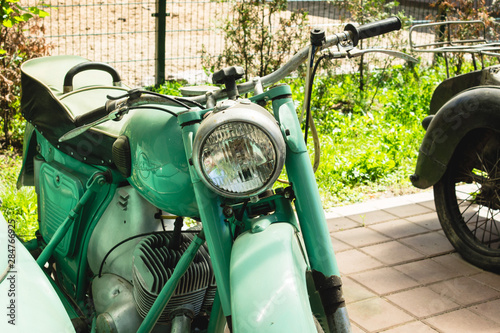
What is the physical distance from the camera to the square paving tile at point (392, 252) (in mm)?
3752

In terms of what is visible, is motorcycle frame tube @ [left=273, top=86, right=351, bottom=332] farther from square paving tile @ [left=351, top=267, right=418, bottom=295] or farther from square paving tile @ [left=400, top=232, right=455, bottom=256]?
square paving tile @ [left=400, top=232, right=455, bottom=256]

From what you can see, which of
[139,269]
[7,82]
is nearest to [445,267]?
[139,269]

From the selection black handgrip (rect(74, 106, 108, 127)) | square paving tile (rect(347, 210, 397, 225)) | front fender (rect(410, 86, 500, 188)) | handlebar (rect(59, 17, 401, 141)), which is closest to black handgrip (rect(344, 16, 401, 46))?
handlebar (rect(59, 17, 401, 141))

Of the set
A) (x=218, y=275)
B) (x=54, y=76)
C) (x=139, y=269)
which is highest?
(x=54, y=76)

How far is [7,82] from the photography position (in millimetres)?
5219

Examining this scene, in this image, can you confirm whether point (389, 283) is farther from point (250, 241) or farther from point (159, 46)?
point (159, 46)

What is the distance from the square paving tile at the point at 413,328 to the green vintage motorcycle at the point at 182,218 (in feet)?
3.58

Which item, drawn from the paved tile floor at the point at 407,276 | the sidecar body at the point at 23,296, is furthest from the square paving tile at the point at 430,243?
the sidecar body at the point at 23,296

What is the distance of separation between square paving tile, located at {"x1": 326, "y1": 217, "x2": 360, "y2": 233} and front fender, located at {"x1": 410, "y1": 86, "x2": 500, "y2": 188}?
59 cm

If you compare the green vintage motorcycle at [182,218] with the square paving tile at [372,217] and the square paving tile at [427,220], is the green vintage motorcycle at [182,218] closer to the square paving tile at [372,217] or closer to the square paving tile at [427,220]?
the square paving tile at [372,217]

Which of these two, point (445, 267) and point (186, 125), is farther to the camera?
point (445, 267)

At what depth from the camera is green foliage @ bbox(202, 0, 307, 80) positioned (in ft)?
21.5

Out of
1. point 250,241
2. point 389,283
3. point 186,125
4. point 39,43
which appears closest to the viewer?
point 250,241

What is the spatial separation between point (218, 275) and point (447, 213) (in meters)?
2.40
